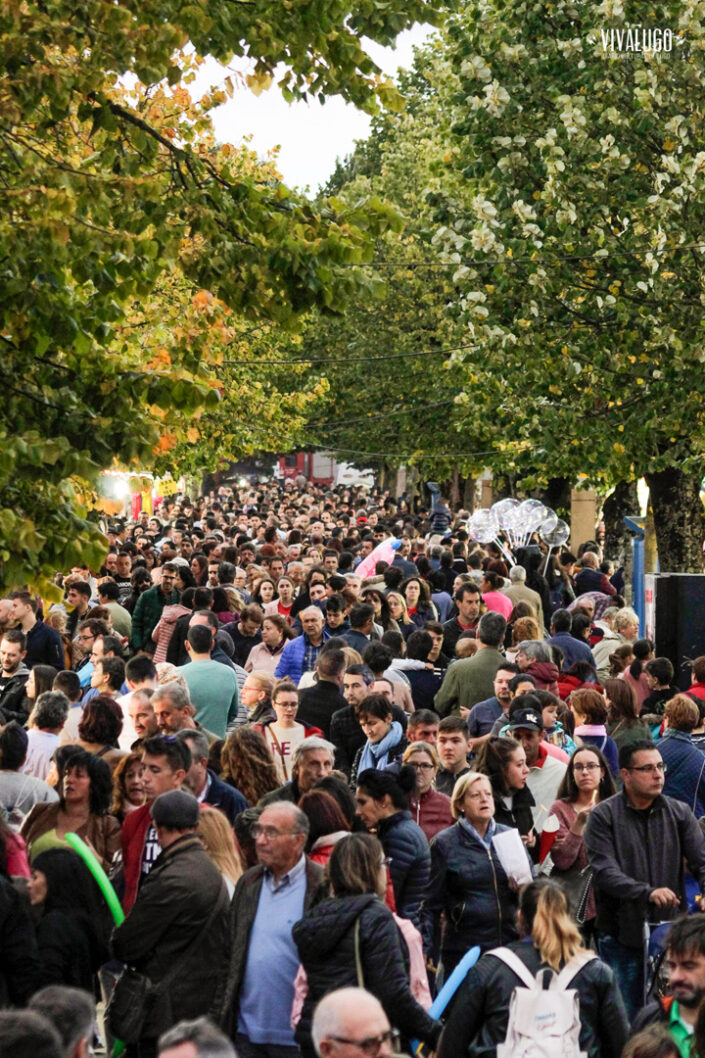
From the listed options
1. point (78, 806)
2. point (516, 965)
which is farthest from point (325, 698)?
point (516, 965)

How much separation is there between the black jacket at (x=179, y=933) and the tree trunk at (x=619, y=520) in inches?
978

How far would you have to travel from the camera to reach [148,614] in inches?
654

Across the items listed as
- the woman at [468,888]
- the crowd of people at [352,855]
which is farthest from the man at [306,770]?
the woman at [468,888]

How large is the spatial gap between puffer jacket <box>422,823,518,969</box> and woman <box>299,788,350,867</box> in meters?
0.55

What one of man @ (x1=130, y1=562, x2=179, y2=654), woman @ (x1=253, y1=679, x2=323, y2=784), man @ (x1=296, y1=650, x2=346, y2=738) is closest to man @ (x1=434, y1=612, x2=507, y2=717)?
man @ (x1=296, y1=650, x2=346, y2=738)

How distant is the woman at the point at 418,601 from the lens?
661 inches

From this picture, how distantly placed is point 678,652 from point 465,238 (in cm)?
647

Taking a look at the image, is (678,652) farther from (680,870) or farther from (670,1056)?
(670,1056)

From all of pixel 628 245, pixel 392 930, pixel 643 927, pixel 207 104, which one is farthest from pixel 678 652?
pixel 392 930

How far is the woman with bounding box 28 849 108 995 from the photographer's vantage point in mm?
6547

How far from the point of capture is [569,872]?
8500 millimetres

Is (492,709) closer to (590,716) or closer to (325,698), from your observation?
(325,698)

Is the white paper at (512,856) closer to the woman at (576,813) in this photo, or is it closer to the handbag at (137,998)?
the woman at (576,813)

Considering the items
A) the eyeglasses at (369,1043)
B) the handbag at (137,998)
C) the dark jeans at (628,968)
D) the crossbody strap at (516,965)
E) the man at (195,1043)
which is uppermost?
the man at (195,1043)
